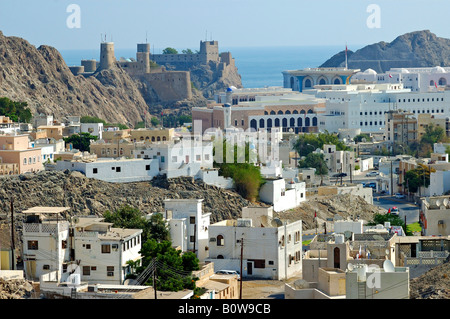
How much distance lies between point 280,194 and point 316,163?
537 inches

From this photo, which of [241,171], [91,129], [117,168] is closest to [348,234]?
[117,168]

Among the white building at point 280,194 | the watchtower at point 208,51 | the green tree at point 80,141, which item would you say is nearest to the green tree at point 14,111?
the green tree at point 80,141

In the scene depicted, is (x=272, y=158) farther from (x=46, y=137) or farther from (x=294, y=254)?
(x=294, y=254)

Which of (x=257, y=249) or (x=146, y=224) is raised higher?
(x=146, y=224)

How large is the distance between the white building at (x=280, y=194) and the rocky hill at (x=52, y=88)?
1175 inches

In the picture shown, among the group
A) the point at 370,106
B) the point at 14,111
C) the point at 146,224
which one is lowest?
the point at 146,224

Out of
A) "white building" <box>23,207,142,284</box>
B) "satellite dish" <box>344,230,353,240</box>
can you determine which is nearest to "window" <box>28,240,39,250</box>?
"white building" <box>23,207,142,284</box>

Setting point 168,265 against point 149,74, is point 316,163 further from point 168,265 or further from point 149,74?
point 149,74

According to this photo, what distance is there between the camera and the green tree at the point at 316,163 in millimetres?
65500

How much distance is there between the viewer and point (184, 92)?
4811 inches

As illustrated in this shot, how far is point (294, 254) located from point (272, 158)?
26.8 meters

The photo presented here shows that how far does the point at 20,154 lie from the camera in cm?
4956

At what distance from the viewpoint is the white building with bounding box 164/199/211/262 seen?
3903 cm

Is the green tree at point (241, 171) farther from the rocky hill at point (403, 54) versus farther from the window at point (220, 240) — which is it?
the rocky hill at point (403, 54)
